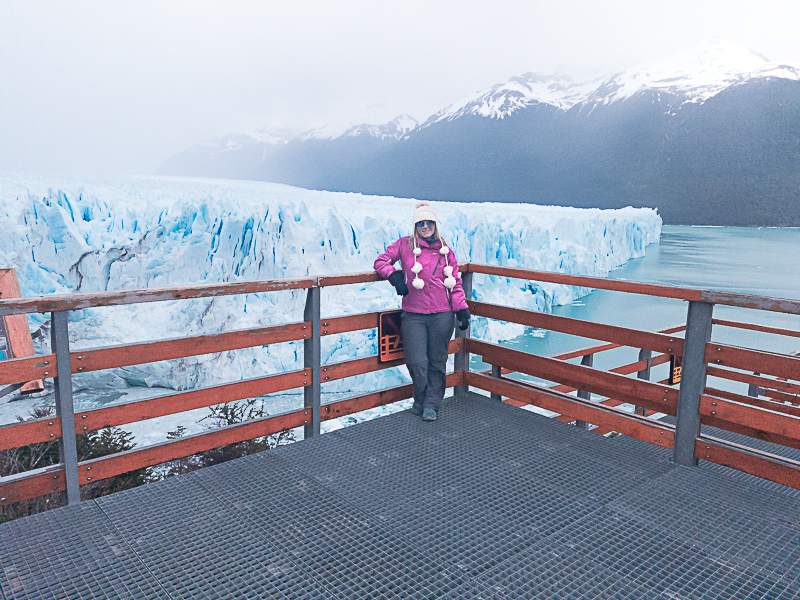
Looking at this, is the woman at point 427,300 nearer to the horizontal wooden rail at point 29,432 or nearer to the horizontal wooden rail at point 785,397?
the horizontal wooden rail at point 29,432

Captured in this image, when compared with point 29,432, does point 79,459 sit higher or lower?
lower

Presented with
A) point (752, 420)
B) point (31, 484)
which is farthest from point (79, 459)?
point (752, 420)

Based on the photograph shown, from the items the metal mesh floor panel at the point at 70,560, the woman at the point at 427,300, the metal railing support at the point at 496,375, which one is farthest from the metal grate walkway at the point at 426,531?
the metal railing support at the point at 496,375

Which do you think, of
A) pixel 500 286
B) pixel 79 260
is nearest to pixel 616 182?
pixel 500 286

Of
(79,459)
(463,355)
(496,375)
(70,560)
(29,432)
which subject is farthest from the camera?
(79,459)

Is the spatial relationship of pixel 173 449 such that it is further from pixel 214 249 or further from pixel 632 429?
pixel 214 249

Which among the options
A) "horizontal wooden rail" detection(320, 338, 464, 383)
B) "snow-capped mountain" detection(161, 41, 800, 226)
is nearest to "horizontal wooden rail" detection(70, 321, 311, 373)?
"horizontal wooden rail" detection(320, 338, 464, 383)

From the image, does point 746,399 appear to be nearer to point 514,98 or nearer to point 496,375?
point 496,375

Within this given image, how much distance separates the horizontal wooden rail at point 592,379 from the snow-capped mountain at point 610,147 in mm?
25025

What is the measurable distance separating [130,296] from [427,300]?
1.53 meters

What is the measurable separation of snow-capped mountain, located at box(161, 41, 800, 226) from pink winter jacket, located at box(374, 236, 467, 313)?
2495 centimetres

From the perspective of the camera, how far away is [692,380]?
2.71 m

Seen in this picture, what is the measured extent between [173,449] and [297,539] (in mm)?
876

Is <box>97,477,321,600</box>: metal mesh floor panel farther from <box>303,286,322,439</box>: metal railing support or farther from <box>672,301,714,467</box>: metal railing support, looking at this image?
<box>672,301,714,467</box>: metal railing support
